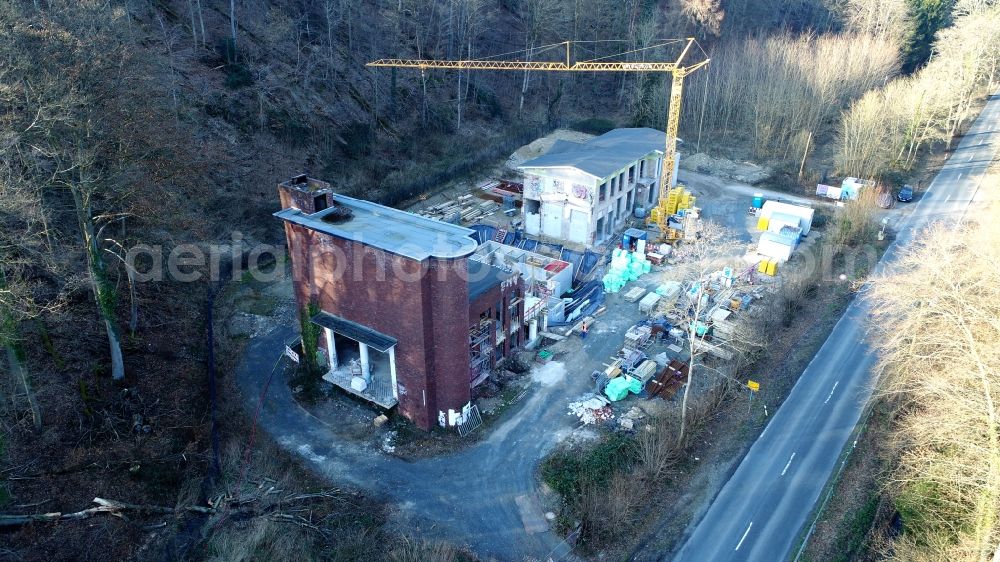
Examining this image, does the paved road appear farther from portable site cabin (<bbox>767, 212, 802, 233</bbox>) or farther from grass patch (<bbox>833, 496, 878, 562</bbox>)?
portable site cabin (<bbox>767, 212, 802, 233</bbox>)

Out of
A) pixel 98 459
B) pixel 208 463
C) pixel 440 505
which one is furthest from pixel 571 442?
pixel 98 459

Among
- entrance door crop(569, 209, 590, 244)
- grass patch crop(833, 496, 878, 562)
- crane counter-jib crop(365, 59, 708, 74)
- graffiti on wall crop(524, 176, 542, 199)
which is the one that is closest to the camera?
grass patch crop(833, 496, 878, 562)

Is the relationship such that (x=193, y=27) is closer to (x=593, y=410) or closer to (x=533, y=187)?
(x=533, y=187)

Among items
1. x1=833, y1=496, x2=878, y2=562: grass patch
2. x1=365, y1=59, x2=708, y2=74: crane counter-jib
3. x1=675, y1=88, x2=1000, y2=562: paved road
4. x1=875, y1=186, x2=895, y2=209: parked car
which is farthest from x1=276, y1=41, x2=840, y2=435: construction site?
x1=875, y1=186, x2=895, y2=209: parked car

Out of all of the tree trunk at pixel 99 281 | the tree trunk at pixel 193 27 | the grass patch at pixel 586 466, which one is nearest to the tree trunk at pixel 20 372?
the tree trunk at pixel 99 281

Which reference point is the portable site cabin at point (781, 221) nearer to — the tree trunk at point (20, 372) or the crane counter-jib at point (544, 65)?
the crane counter-jib at point (544, 65)

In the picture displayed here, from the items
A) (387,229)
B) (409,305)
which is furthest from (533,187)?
(409,305)
